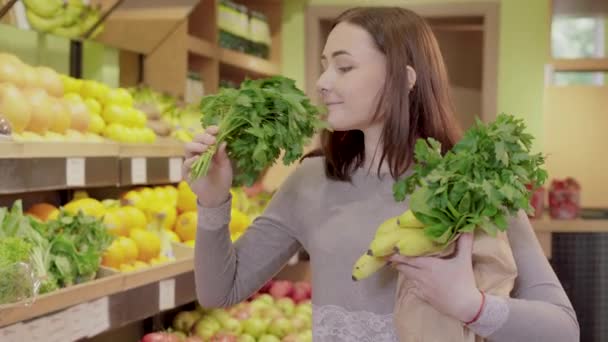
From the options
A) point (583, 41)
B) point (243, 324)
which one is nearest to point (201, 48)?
point (243, 324)

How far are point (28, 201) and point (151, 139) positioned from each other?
→ 53 centimetres

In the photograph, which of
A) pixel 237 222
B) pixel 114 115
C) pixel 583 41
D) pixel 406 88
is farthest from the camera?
pixel 583 41

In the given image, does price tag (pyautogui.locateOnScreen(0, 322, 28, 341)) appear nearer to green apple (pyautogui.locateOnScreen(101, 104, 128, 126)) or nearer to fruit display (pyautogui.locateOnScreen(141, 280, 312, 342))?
fruit display (pyautogui.locateOnScreen(141, 280, 312, 342))

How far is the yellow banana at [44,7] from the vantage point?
2.95m

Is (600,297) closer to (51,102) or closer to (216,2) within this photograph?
(216,2)

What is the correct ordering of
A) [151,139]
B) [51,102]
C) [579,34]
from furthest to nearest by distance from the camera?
[579,34], [151,139], [51,102]

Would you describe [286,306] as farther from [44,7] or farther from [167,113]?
[44,7]

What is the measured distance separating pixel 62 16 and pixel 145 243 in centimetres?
90

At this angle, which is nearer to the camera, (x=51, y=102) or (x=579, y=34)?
(x=51, y=102)

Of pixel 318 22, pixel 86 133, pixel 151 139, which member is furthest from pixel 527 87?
pixel 86 133

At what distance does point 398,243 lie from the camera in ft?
4.79

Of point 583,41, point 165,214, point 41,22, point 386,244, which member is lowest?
point 165,214

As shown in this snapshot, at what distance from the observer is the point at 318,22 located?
6.23 metres

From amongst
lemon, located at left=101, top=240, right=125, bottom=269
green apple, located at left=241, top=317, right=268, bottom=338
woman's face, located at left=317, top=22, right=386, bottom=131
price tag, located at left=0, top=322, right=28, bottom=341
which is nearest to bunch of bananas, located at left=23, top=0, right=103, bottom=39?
lemon, located at left=101, top=240, right=125, bottom=269
